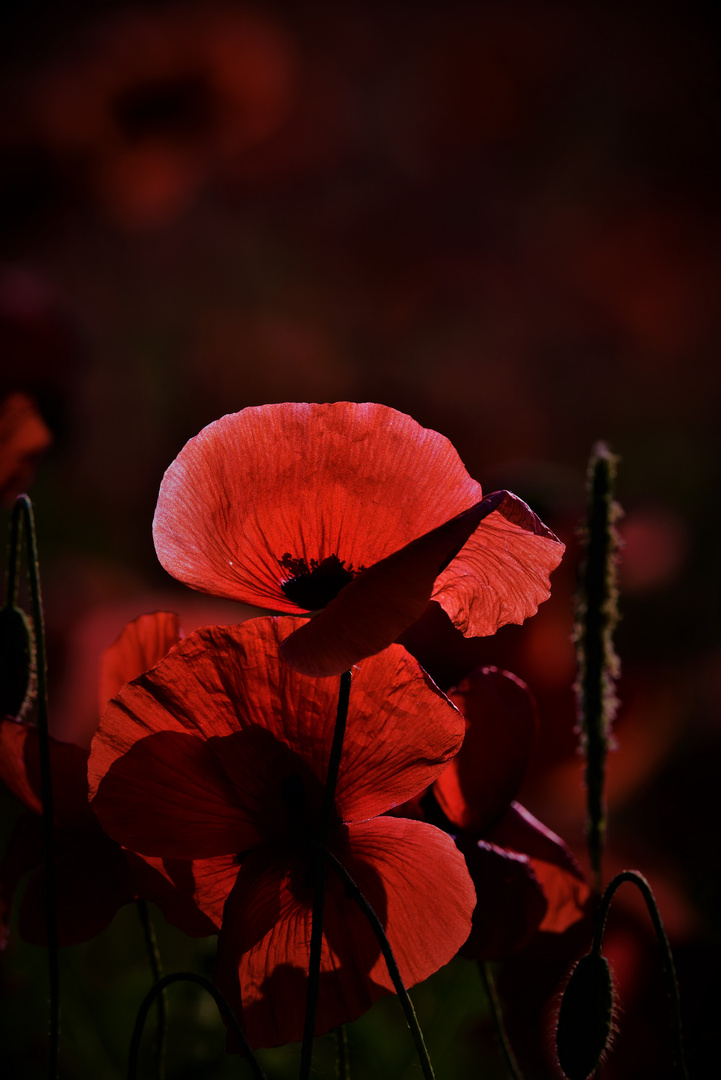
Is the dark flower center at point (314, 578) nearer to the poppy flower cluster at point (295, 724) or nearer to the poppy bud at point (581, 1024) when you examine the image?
the poppy flower cluster at point (295, 724)

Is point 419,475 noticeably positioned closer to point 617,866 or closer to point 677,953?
point 677,953

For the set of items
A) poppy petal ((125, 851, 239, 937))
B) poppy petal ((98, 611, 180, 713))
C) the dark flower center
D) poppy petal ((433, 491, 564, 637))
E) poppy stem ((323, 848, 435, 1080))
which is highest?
poppy petal ((433, 491, 564, 637))

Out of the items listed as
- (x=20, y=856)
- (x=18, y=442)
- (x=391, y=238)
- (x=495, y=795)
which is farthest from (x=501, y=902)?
(x=391, y=238)

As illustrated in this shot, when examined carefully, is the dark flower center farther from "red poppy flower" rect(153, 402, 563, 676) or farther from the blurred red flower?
the blurred red flower

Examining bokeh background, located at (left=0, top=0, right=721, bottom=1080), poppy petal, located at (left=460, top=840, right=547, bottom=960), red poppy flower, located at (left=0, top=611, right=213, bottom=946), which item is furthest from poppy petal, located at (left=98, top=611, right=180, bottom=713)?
bokeh background, located at (left=0, top=0, right=721, bottom=1080)

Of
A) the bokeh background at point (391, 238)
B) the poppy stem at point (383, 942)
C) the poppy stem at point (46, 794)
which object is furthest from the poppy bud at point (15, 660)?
the bokeh background at point (391, 238)

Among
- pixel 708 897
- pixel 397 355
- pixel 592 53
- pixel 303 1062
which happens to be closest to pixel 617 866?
pixel 708 897
